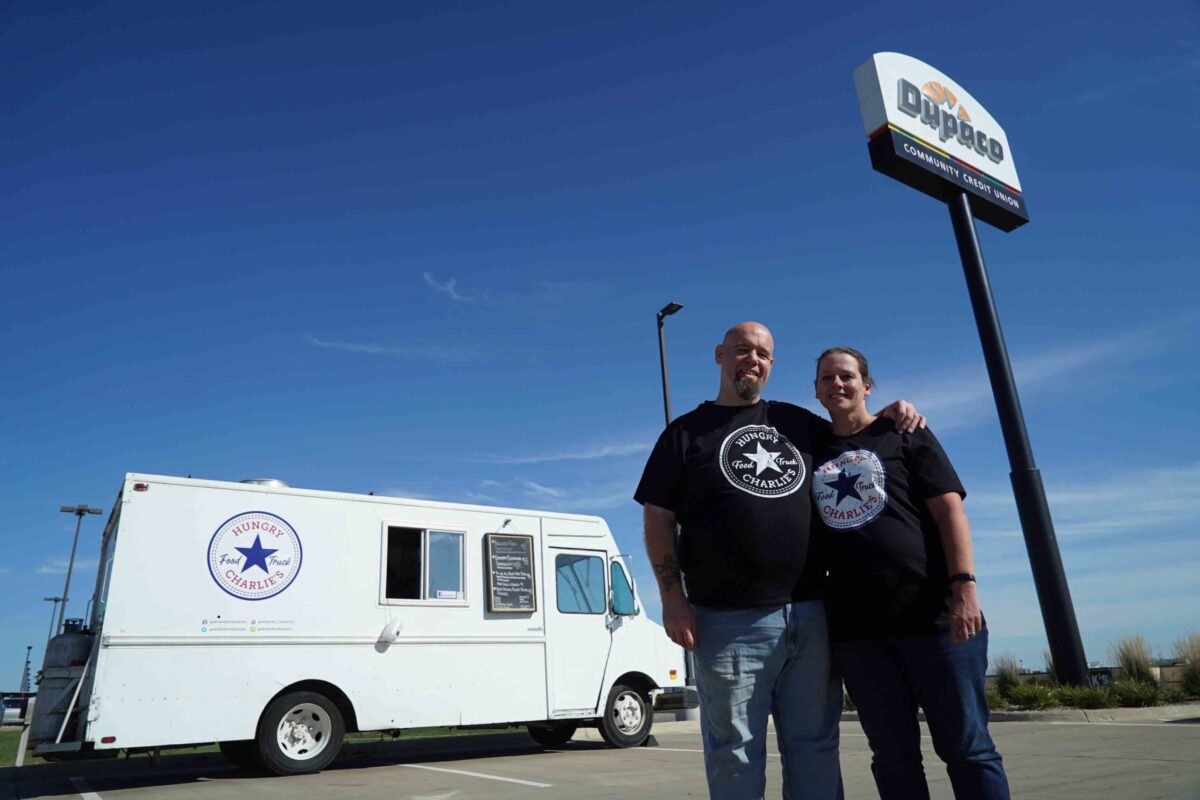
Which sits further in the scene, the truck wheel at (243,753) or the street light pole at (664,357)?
the street light pole at (664,357)

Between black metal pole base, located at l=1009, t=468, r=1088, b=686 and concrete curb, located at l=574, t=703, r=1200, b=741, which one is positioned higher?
black metal pole base, located at l=1009, t=468, r=1088, b=686

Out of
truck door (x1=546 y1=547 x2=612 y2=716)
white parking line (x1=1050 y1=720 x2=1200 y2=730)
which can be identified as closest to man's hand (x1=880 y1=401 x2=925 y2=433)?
truck door (x1=546 y1=547 x2=612 y2=716)

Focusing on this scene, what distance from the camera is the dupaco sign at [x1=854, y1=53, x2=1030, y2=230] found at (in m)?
13.9

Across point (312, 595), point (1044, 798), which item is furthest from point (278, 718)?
point (1044, 798)

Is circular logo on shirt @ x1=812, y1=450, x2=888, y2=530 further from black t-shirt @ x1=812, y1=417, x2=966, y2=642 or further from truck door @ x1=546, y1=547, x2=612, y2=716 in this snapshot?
truck door @ x1=546, y1=547, x2=612, y2=716

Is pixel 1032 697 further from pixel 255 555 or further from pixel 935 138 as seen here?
pixel 255 555

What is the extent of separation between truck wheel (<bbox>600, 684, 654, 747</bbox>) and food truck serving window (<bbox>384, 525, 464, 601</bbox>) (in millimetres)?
2340

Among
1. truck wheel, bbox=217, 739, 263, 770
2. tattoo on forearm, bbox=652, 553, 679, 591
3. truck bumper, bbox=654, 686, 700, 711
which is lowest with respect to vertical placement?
truck wheel, bbox=217, 739, 263, 770

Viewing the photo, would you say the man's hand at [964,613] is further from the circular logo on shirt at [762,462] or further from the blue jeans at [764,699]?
the circular logo on shirt at [762,462]

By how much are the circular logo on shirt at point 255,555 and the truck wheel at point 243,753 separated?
55.1 inches

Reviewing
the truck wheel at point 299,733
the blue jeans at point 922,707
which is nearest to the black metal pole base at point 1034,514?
the truck wheel at point 299,733

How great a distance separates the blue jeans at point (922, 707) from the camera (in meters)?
2.74

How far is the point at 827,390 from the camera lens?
3266mm

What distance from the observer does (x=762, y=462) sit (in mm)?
3025
